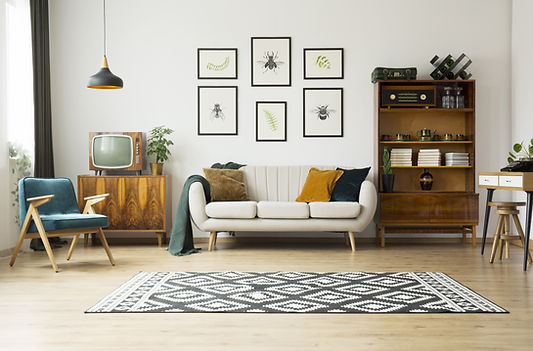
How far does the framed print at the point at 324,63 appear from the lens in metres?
6.37

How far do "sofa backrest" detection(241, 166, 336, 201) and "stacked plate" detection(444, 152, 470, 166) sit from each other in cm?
128

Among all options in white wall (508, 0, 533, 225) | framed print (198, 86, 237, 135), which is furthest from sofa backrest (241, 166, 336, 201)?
white wall (508, 0, 533, 225)

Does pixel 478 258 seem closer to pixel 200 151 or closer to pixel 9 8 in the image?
pixel 200 151

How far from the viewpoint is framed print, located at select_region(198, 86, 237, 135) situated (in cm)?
641

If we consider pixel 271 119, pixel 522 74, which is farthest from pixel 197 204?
pixel 522 74

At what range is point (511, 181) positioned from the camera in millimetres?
4566

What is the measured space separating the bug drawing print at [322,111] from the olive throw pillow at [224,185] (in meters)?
1.24

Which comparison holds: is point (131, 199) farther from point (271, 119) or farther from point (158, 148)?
point (271, 119)

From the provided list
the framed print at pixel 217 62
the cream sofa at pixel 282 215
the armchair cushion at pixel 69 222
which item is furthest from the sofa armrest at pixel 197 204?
the framed print at pixel 217 62

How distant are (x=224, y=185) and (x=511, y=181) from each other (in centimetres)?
279

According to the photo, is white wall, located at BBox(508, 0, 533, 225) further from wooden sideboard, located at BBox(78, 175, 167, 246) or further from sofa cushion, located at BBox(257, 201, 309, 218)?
wooden sideboard, located at BBox(78, 175, 167, 246)

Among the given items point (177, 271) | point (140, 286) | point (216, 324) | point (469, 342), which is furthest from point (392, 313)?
point (177, 271)

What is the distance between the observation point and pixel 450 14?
6332 millimetres

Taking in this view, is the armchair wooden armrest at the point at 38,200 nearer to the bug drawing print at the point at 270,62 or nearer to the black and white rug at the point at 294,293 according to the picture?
the black and white rug at the point at 294,293
